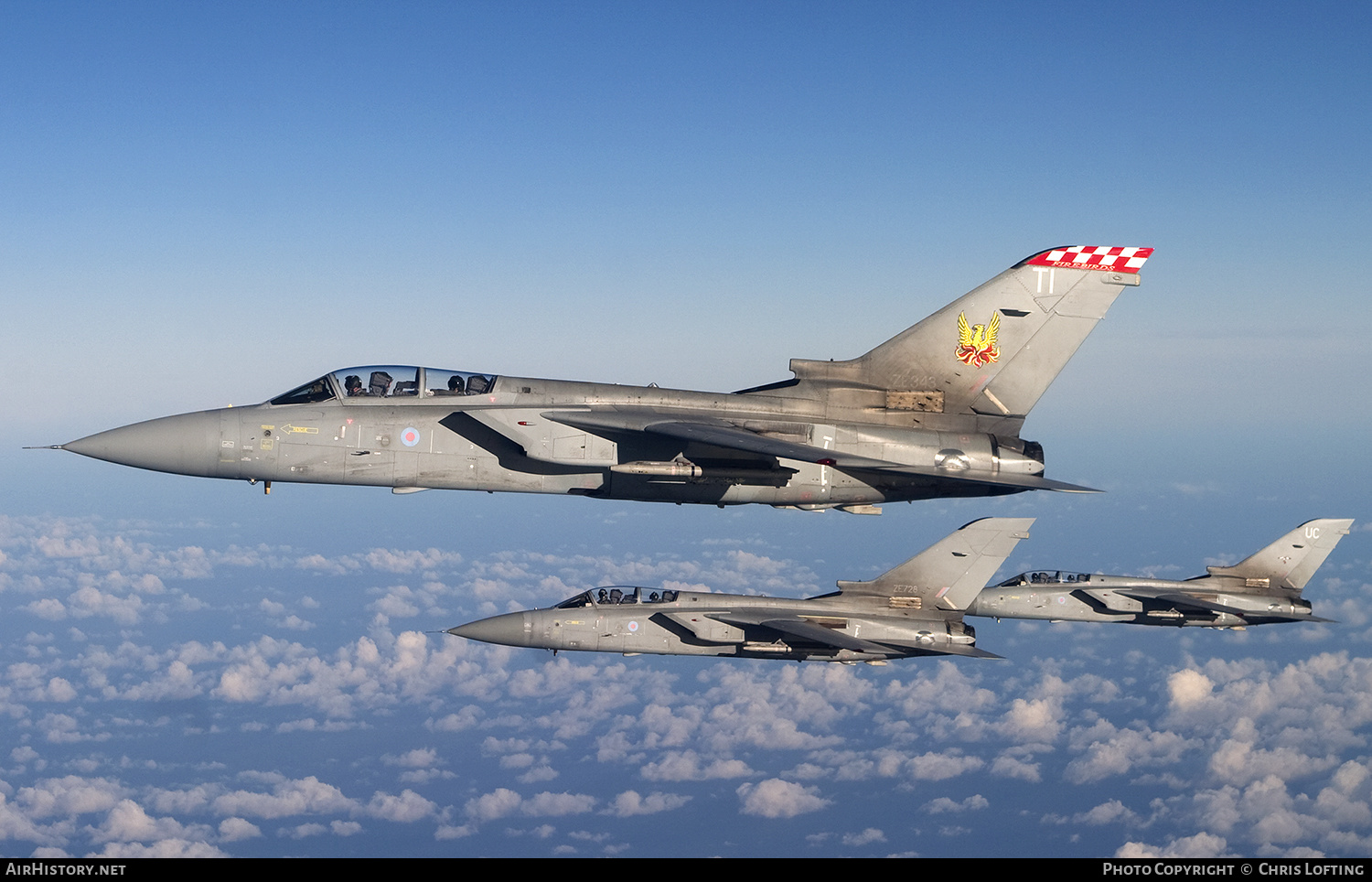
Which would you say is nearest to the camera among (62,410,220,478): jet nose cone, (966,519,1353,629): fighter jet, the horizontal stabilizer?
(62,410,220,478): jet nose cone

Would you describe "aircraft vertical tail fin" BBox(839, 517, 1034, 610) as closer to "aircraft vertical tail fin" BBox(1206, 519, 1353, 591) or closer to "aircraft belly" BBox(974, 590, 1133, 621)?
"aircraft belly" BBox(974, 590, 1133, 621)

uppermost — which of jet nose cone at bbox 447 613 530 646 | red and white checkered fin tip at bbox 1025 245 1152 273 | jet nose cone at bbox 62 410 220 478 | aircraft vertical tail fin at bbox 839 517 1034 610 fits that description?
red and white checkered fin tip at bbox 1025 245 1152 273

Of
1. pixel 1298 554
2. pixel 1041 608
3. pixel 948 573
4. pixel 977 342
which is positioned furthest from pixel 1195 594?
pixel 977 342

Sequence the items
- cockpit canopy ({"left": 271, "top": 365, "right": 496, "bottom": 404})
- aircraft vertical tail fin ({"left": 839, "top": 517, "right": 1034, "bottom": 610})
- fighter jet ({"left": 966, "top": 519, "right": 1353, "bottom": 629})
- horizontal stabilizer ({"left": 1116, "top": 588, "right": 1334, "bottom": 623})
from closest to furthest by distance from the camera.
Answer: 1. cockpit canopy ({"left": 271, "top": 365, "right": 496, "bottom": 404})
2. aircraft vertical tail fin ({"left": 839, "top": 517, "right": 1034, "bottom": 610})
3. fighter jet ({"left": 966, "top": 519, "right": 1353, "bottom": 629})
4. horizontal stabilizer ({"left": 1116, "top": 588, "right": 1334, "bottom": 623})

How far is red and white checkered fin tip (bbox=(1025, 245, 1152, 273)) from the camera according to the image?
2366 cm

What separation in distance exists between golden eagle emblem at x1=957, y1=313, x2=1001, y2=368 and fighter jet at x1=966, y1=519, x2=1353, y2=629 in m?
10.7

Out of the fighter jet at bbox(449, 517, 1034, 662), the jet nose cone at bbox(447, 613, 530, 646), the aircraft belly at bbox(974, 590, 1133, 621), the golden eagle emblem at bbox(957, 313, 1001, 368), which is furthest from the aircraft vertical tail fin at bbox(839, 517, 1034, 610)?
the jet nose cone at bbox(447, 613, 530, 646)

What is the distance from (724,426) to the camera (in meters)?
22.2

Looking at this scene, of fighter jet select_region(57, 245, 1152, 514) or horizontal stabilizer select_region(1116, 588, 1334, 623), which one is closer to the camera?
fighter jet select_region(57, 245, 1152, 514)

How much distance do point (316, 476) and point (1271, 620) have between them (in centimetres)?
2889

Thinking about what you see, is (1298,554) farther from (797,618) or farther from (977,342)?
(797,618)

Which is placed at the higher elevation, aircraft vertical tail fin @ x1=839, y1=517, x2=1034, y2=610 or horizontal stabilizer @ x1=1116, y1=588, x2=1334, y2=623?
aircraft vertical tail fin @ x1=839, y1=517, x2=1034, y2=610

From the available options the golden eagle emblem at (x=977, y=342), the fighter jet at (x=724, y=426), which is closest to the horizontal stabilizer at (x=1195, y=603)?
the fighter jet at (x=724, y=426)
